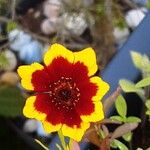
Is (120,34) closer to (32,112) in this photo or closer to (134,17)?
(134,17)

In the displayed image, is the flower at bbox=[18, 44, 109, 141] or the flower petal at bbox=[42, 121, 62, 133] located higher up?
the flower at bbox=[18, 44, 109, 141]

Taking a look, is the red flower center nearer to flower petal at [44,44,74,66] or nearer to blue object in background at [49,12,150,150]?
flower petal at [44,44,74,66]

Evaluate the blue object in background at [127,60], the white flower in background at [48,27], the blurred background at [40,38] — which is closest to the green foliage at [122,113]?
the blue object in background at [127,60]

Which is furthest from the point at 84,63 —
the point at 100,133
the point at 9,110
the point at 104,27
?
the point at 9,110

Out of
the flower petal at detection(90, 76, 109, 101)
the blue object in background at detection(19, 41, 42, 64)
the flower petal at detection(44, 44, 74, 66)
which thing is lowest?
the blue object in background at detection(19, 41, 42, 64)

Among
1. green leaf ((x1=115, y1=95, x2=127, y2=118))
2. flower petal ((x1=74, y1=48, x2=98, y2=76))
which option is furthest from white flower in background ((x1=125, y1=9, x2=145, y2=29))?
flower petal ((x1=74, y1=48, x2=98, y2=76))

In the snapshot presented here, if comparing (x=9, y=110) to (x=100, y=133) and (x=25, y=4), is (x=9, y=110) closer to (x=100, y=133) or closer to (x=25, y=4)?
(x=25, y=4)
